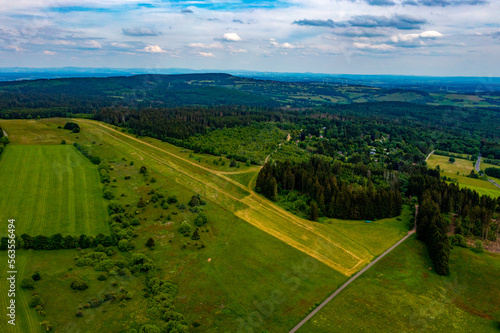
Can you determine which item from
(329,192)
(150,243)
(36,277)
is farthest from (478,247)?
(36,277)

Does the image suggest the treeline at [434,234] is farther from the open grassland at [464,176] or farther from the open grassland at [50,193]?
the open grassland at [50,193]

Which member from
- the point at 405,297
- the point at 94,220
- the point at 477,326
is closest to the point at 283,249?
the point at 405,297

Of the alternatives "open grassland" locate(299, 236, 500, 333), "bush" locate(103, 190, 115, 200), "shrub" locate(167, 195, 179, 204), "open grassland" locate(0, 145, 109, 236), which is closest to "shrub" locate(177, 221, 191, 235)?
"shrub" locate(167, 195, 179, 204)

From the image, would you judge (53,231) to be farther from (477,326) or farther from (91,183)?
(477,326)

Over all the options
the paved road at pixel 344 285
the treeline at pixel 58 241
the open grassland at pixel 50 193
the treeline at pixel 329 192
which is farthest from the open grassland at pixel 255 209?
the treeline at pixel 58 241

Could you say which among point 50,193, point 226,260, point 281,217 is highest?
point 50,193

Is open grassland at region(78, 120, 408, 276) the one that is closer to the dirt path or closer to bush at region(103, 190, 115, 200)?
the dirt path

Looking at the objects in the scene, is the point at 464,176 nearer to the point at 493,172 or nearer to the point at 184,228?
the point at 493,172
